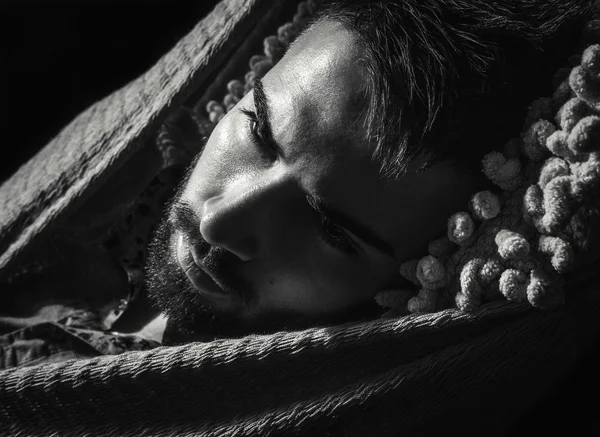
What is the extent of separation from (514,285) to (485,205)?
119 mm

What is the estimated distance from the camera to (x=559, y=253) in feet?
2.38

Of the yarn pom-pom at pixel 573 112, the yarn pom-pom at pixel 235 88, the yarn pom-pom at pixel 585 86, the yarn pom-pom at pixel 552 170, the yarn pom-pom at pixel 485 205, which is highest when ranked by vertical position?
the yarn pom-pom at pixel 235 88

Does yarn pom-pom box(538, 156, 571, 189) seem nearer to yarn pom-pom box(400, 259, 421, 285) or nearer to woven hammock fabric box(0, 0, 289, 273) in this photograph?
yarn pom-pom box(400, 259, 421, 285)

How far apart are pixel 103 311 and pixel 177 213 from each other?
32 cm

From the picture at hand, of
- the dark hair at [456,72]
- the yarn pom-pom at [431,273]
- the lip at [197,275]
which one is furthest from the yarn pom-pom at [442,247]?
the lip at [197,275]

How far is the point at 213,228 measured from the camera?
0.89 metres

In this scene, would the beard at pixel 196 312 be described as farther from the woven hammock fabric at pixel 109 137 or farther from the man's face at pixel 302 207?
the woven hammock fabric at pixel 109 137

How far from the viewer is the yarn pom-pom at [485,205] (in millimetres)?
801

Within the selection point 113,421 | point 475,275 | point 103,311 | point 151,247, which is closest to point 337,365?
point 475,275

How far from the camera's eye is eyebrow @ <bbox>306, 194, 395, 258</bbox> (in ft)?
2.77

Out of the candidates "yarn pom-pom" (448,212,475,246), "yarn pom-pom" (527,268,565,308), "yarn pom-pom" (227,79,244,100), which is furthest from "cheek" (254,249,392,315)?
"yarn pom-pom" (227,79,244,100)

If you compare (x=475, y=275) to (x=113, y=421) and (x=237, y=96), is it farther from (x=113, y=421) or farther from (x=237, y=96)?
(x=237, y=96)

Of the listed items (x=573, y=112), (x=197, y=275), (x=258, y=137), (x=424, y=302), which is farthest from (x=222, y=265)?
(x=573, y=112)

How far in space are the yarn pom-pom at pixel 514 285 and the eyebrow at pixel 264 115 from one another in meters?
0.35
